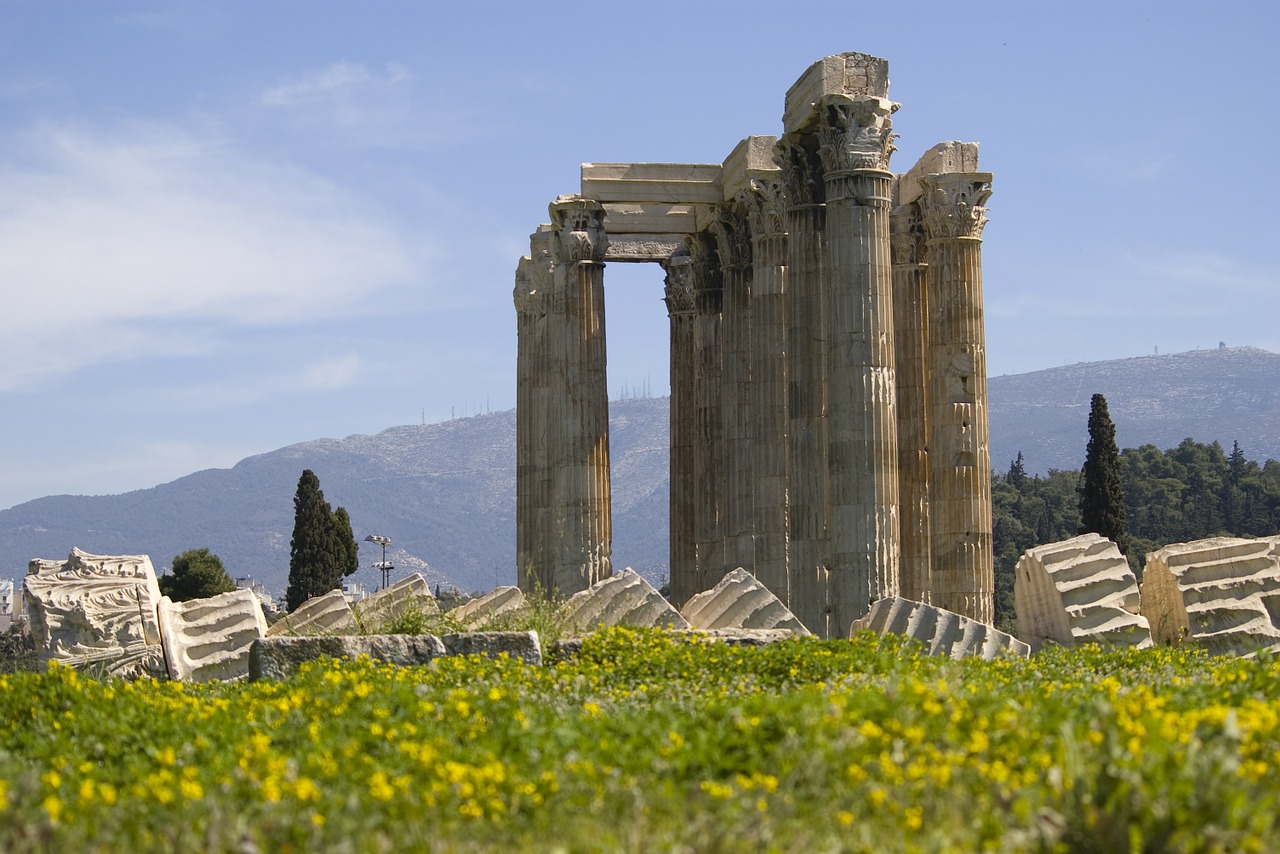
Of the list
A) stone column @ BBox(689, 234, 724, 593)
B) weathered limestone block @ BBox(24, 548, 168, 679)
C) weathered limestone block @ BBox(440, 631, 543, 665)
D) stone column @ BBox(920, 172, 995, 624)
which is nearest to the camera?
weathered limestone block @ BBox(440, 631, 543, 665)

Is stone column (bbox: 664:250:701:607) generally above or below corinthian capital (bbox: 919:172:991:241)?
below

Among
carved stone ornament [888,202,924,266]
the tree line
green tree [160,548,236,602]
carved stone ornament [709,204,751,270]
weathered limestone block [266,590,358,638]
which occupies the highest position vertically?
carved stone ornament [709,204,751,270]

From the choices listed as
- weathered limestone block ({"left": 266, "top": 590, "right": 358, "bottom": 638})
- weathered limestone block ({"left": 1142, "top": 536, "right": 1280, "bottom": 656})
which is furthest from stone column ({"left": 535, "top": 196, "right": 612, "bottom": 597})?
weathered limestone block ({"left": 1142, "top": 536, "right": 1280, "bottom": 656})

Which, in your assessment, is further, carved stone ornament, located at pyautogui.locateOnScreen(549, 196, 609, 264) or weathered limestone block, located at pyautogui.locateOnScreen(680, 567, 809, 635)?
carved stone ornament, located at pyautogui.locateOnScreen(549, 196, 609, 264)

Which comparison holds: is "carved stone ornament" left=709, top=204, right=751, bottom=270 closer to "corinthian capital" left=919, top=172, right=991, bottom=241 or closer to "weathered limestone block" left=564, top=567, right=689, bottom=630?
"corinthian capital" left=919, top=172, right=991, bottom=241

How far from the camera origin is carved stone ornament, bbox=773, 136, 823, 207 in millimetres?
33812

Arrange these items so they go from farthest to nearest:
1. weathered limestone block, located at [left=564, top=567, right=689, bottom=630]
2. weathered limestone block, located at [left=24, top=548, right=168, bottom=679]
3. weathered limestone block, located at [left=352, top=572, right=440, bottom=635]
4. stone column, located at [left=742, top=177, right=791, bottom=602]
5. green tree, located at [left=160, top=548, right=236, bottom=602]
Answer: green tree, located at [left=160, top=548, right=236, bottom=602]
stone column, located at [left=742, top=177, right=791, bottom=602]
weathered limestone block, located at [left=24, top=548, right=168, bottom=679]
weathered limestone block, located at [left=564, top=567, right=689, bottom=630]
weathered limestone block, located at [left=352, top=572, right=440, bottom=635]

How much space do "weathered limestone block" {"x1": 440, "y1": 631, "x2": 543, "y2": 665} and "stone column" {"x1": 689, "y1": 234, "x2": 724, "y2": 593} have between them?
22.9 meters

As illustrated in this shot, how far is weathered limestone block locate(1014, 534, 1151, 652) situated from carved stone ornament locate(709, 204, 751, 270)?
51.4 feet

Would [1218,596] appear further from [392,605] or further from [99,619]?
[99,619]

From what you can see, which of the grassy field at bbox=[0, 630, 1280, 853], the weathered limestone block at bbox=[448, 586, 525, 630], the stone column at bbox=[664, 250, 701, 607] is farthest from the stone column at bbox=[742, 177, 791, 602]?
the grassy field at bbox=[0, 630, 1280, 853]

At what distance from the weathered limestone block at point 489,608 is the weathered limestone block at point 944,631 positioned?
4847mm

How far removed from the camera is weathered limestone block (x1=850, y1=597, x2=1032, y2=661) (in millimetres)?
21922

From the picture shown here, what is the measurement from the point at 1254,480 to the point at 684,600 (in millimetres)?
80665
